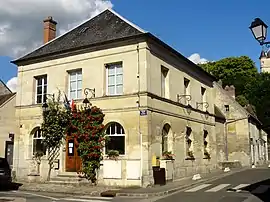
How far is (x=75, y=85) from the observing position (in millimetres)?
19422

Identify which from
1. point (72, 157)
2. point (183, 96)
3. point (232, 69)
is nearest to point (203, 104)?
point (183, 96)

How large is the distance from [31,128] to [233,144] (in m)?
17.7

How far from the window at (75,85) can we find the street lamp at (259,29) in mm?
12141

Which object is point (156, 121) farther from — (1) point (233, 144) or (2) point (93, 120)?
(1) point (233, 144)

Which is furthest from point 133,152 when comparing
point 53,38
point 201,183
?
point 53,38

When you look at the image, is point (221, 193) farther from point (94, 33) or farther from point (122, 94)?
point (94, 33)

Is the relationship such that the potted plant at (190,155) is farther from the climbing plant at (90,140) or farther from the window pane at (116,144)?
the climbing plant at (90,140)

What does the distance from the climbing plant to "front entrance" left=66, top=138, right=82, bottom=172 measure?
45 centimetres

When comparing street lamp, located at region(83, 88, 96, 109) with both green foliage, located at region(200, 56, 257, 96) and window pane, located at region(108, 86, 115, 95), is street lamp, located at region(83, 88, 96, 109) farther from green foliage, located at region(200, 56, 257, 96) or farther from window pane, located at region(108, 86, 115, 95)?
green foliage, located at region(200, 56, 257, 96)

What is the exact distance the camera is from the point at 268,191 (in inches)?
554

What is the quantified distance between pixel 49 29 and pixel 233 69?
1298 inches

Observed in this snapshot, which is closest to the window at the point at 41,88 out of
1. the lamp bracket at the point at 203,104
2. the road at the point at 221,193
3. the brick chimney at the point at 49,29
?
the brick chimney at the point at 49,29

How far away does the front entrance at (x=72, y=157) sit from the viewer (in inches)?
720

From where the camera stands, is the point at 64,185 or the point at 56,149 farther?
the point at 56,149
